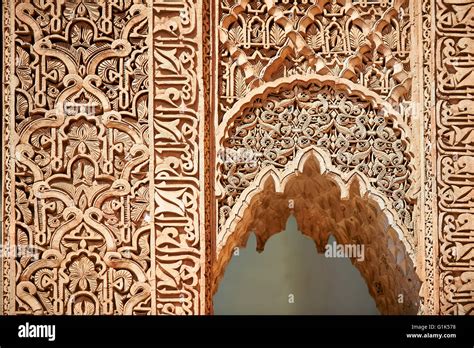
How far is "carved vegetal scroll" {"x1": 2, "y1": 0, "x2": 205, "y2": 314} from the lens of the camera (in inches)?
208

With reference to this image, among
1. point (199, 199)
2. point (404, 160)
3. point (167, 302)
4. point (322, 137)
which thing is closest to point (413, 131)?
point (404, 160)

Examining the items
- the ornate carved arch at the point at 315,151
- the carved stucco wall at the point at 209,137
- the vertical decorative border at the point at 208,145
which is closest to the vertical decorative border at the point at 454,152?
the carved stucco wall at the point at 209,137

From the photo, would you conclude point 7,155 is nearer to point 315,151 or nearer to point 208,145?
point 208,145

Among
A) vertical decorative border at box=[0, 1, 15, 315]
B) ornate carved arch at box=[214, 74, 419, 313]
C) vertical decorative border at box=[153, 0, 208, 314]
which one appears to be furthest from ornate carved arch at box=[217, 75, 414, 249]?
vertical decorative border at box=[0, 1, 15, 315]

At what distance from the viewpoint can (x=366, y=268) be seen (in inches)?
250

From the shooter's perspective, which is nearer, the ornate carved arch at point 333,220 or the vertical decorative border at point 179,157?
the vertical decorative border at point 179,157

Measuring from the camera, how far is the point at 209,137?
217 inches

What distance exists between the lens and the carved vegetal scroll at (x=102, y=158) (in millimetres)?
5277

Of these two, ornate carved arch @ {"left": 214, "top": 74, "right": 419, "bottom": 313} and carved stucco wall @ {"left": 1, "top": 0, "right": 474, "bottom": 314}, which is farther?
ornate carved arch @ {"left": 214, "top": 74, "right": 419, "bottom": 313}

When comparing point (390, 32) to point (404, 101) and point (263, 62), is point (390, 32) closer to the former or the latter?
point (404, 101)

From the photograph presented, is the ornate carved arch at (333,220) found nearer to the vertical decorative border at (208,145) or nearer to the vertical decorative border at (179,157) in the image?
the vertical decorative border at (208,145)

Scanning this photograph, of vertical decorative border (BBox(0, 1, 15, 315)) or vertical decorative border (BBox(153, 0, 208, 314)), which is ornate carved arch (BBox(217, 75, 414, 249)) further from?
vertical decorative border (BBox(0, 1, 15, 315))
